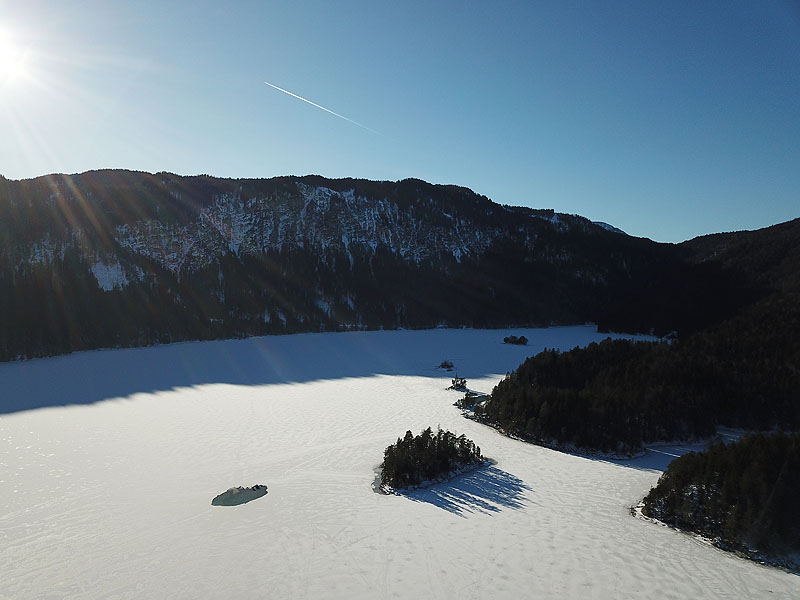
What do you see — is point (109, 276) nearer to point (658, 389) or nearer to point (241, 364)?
point (241, 364)

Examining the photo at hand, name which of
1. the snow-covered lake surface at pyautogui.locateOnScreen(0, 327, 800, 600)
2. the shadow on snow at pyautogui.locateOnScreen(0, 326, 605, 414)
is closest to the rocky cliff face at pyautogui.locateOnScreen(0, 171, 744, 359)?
the shadow on snow at pyautogui.locateOnScreen(0, 326, 605, 414)

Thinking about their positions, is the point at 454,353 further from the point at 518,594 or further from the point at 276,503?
the point at 518,594

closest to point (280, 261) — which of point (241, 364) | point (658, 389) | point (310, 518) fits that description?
point (241, 364)

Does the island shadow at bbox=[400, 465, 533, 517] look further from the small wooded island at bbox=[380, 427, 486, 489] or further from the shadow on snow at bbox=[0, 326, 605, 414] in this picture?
the shadow on snow at bbox=[0, 326, 605, 414]

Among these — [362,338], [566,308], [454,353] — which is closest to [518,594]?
[454,353]

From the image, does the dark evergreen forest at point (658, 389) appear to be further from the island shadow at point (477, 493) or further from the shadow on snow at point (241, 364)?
the shadow on snow at point (241, 364)

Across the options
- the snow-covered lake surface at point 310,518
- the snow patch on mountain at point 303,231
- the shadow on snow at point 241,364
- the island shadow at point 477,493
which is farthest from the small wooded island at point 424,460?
the snow patch on mountain at point 303,231

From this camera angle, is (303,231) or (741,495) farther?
(303,231)
